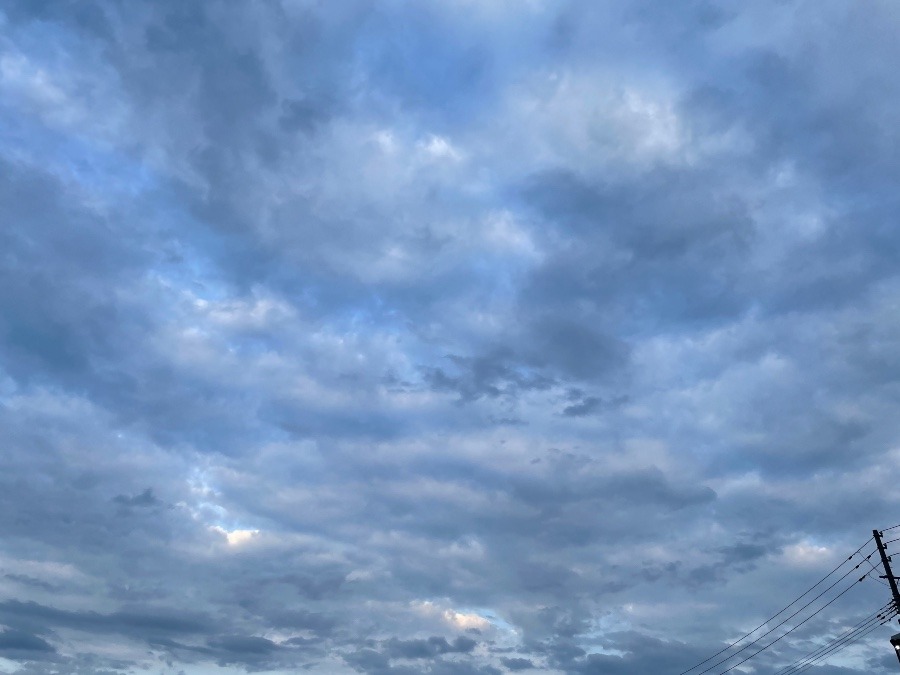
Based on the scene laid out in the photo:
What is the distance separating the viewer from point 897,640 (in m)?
94.4

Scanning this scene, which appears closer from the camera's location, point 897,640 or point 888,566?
point 897,640

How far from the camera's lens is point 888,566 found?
103688 millimetres

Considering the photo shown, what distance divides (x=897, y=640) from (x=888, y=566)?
10.4 metres

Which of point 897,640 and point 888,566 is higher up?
point 888,566
